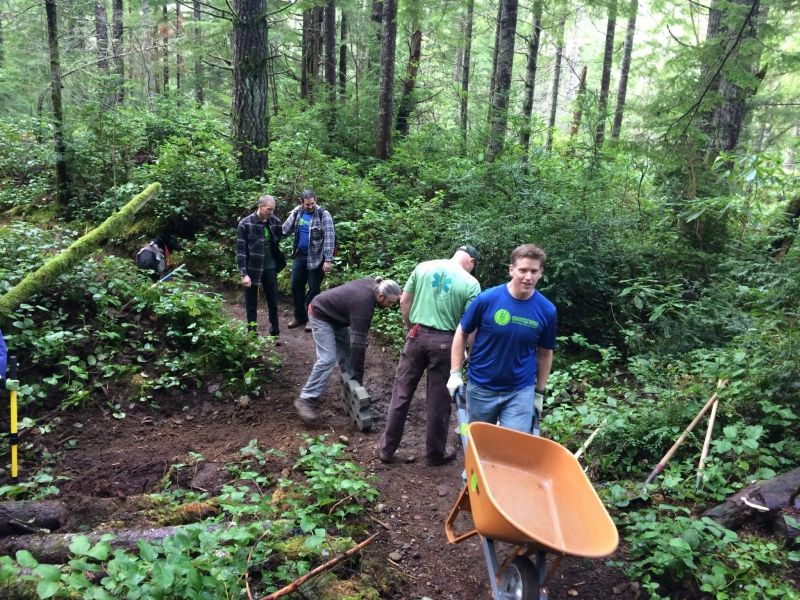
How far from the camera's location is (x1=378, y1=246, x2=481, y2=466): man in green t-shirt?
499cm

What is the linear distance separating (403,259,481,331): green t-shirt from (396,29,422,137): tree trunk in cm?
1257

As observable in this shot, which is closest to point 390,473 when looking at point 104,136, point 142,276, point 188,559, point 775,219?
point 188,559

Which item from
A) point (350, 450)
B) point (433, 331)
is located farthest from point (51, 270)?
point (433, 331)

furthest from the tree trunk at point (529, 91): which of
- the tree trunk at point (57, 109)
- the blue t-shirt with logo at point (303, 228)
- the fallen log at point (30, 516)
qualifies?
the fallen log at point (30, 516)

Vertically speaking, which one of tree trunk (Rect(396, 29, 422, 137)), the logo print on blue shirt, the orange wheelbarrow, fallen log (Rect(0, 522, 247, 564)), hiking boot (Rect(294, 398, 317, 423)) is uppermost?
tree trunk (Rect(396, 29, 422, 137))

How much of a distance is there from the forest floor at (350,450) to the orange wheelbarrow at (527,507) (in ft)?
1.59

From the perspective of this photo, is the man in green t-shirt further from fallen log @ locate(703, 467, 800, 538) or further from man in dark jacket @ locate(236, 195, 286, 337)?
man in dark jacket @ locate(236, 195, 286, 337)

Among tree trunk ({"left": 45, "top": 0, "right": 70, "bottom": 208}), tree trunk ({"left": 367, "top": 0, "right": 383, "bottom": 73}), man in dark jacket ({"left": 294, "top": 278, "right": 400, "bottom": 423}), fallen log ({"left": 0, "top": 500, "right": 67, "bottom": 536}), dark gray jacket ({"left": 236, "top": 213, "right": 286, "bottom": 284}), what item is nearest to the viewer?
fallen log ({"left": 0, "top": 500, "right": 67, "bottom": 536})

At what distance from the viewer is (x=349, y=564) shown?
139 inches

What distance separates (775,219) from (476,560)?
8691mm

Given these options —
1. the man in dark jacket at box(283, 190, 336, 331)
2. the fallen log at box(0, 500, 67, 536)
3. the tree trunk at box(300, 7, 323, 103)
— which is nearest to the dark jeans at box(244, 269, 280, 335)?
the man in dark jacket at box(283, 190, 336, 331)

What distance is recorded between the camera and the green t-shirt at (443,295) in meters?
4.99

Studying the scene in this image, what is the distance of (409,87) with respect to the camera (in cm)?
1705

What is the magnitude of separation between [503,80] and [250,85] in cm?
579
